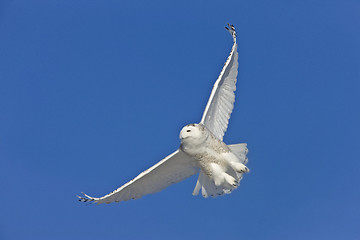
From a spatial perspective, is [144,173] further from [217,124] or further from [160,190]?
[217,124]

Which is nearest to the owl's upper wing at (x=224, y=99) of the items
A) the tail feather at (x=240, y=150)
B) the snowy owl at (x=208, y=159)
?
the snowy owl at (x=208, y=159)

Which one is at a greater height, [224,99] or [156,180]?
[224,99]

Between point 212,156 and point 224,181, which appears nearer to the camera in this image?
point 224,181

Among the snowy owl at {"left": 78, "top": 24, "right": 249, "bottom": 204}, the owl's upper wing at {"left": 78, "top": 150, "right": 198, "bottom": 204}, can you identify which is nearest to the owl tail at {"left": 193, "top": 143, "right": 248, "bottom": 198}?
the snowy owl at {"left": 78, "top": 24, "right": 249, "bottom": 204}

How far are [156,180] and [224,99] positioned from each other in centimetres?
261

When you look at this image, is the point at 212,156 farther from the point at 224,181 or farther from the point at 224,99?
the point at 224,99

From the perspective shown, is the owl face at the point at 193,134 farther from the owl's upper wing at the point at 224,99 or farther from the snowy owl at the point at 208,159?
the owl's upper wing at the point at 224,99

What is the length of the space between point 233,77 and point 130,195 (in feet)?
12.7

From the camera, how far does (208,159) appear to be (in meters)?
11.4

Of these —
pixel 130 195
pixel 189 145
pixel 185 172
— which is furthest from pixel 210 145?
pixel 130 195

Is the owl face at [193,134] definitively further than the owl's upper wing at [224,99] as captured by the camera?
No

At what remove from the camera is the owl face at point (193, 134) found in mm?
11055

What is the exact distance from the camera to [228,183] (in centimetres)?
1125

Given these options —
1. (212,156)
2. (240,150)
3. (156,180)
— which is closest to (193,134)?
(212,156)
